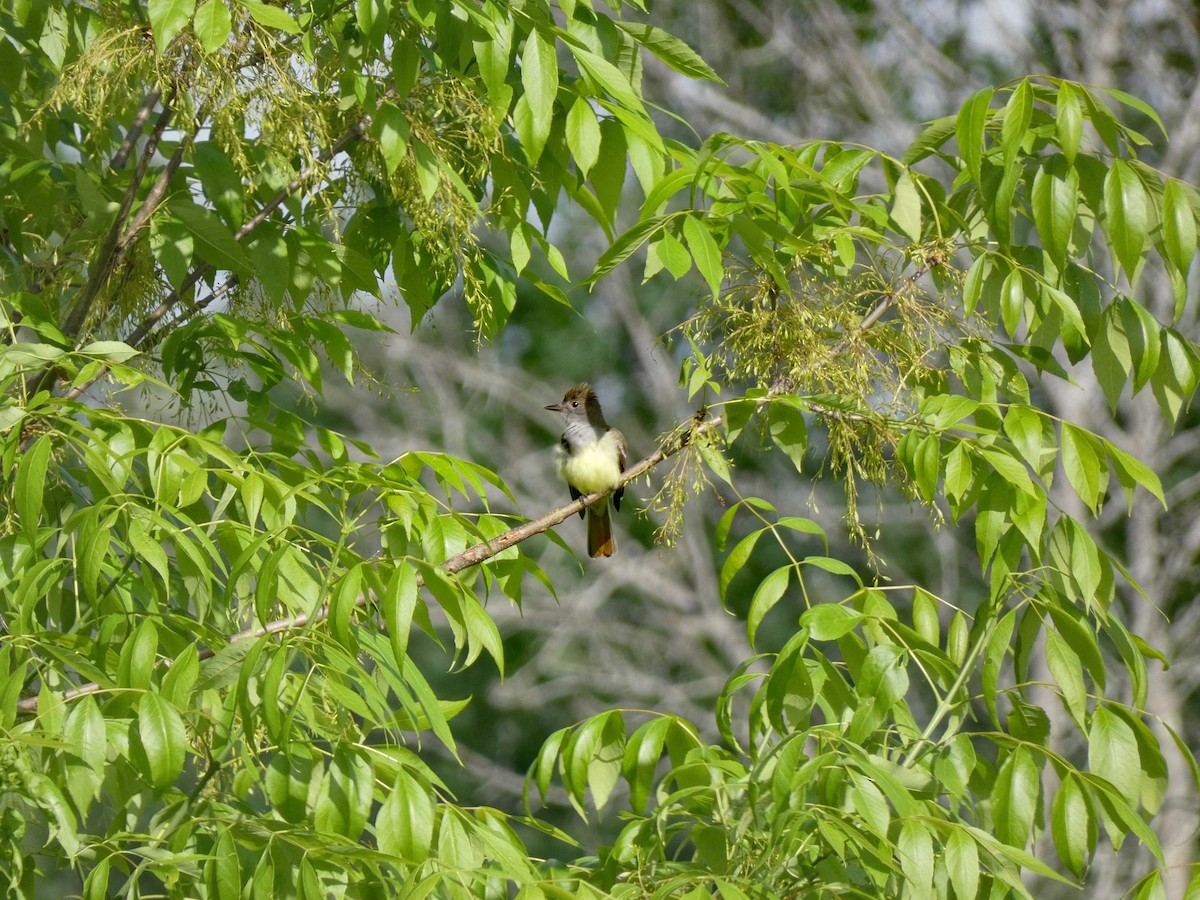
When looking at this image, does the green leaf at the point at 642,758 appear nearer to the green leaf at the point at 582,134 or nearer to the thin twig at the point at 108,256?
the green leaf at the point at 582,134

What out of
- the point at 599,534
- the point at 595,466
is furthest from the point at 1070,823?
the point at 599,534

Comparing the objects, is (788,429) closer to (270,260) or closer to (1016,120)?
(1016,120)

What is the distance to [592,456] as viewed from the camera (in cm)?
576

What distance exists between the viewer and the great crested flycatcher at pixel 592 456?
5758mm

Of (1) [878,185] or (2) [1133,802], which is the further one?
(1) [878,185]

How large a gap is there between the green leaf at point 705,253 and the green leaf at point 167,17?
0.92 m

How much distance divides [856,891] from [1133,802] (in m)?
0.64

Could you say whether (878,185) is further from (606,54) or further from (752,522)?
(606,54)

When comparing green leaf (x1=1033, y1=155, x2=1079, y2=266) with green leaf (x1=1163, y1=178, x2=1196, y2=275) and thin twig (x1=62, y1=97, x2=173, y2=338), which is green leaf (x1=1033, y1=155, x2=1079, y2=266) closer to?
green leaf (x1=1163, y1=178, x2=1196, y2=275)

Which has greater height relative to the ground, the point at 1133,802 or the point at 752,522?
the point at 1133,802

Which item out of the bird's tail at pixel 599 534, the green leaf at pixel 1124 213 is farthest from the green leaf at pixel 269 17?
the bird's tail at pixel 599 534

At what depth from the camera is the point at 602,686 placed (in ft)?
45.8

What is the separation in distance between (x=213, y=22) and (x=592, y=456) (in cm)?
371

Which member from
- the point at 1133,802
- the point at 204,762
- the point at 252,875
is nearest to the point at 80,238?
the point at 204,762
